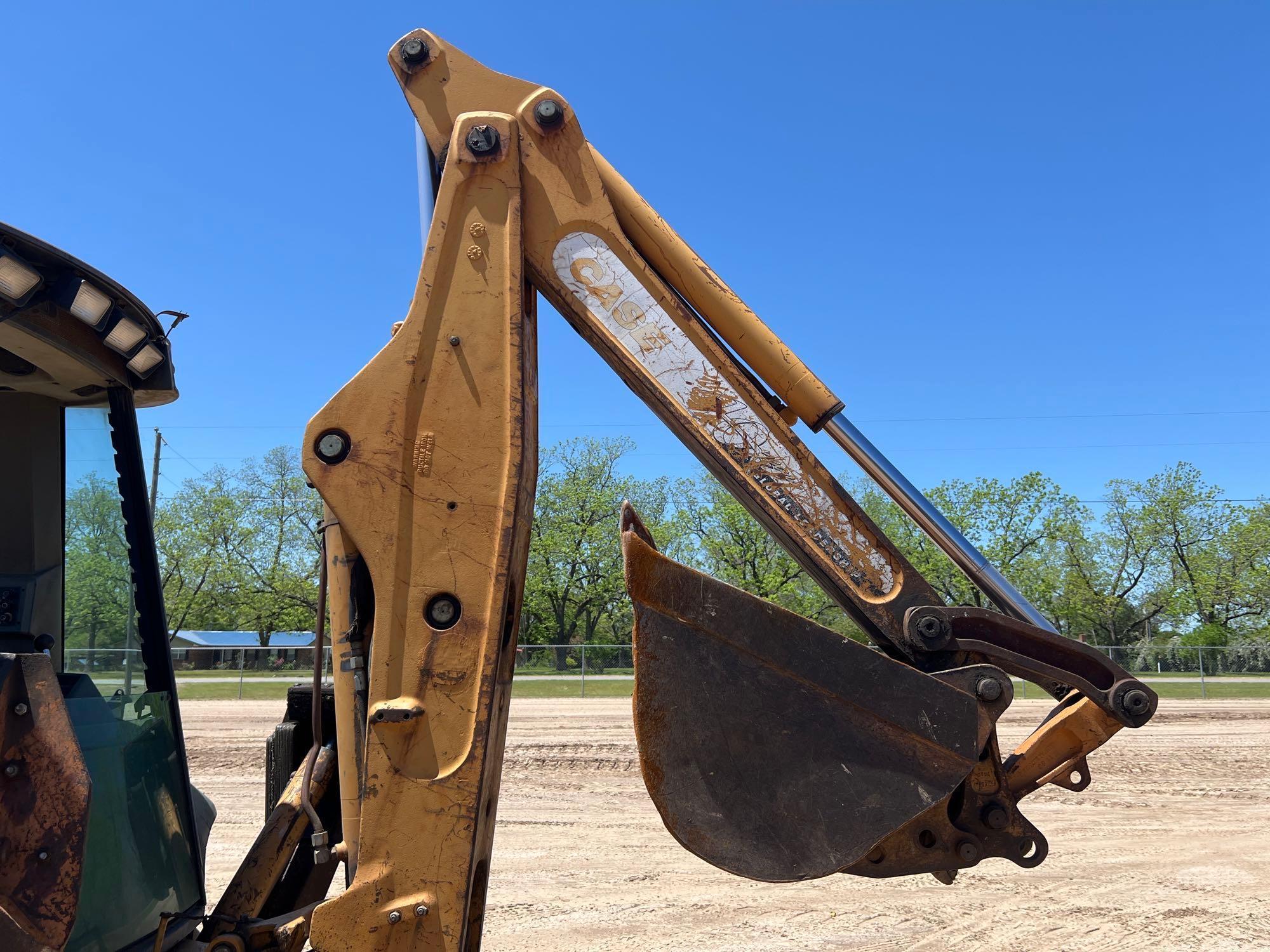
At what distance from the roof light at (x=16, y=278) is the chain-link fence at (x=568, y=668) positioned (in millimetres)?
17292

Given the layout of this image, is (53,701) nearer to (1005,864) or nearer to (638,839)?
(638,839)

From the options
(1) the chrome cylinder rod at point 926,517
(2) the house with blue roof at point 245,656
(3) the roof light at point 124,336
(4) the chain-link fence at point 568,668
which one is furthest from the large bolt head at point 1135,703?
(2) the house with blue roof at point 245,656

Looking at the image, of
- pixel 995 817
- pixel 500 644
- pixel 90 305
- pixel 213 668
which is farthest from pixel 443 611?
pixel 213 668

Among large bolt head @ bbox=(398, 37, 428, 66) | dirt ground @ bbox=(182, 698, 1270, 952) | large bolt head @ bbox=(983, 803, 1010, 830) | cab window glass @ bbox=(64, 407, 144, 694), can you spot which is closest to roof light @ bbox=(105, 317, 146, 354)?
cab window glass @ bbox=(64, 407, 144, 694)

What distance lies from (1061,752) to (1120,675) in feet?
0.98

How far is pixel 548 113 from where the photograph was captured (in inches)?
112

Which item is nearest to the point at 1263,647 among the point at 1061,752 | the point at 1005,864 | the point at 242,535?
the point at 1005,864

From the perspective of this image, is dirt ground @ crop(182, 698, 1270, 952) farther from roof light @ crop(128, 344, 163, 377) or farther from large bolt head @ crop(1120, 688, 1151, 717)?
roof light @ crop(128, 344, 163, 377)

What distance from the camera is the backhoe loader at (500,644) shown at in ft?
7.95

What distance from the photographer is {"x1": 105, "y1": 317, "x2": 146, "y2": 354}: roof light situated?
2914 mm

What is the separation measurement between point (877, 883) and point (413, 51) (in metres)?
6.11

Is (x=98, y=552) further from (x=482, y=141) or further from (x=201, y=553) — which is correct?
(x=201, y=553)

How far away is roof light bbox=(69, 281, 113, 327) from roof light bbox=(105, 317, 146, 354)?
0.08m

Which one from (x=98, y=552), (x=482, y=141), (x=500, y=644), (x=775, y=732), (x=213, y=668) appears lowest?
(x=213, y=668)
